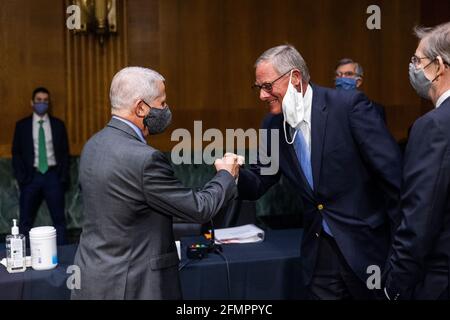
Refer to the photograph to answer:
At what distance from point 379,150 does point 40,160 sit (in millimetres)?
4027

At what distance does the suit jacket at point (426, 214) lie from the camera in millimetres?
1706

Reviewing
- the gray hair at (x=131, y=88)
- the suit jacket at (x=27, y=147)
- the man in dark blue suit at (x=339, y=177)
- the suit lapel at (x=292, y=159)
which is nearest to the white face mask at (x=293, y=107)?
the man in dark blue suit at (x=339, y=177)

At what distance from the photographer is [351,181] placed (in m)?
2.28

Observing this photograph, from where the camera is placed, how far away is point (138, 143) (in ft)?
6.54

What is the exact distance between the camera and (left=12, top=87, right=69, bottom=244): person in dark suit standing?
5.42 meters

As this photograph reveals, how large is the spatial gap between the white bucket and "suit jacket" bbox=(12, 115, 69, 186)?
2.89m

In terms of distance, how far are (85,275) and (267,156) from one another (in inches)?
40.0

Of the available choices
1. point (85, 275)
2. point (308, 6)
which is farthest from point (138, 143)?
point (308, 6)

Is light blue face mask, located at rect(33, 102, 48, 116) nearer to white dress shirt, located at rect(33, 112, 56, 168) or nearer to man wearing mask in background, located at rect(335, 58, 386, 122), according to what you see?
white dress shirt, located at rect(33, 112, 56, 168)

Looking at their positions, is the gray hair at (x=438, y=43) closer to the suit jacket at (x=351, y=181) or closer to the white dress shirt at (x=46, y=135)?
the suit jacket at (x=351, y=181)

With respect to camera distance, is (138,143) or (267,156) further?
(267,156)

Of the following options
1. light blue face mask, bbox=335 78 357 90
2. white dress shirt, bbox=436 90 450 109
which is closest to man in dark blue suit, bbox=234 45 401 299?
white dress shirt, bbox=436 90 450 109

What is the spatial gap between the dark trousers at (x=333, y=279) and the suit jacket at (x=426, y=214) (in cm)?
44
